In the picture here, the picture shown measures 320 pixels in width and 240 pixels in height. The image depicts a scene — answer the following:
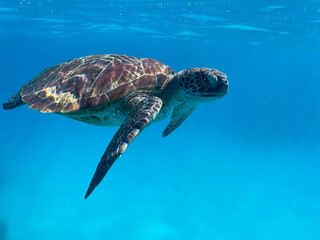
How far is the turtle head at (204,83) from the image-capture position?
12.6ft

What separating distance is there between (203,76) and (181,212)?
13.6m

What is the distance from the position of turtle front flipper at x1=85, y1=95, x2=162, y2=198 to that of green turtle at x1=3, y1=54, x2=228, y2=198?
0.02m

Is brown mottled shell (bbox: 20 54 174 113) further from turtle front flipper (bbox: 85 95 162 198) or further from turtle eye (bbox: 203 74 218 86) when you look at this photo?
turtle eye (bbox: 203 74 218 86)

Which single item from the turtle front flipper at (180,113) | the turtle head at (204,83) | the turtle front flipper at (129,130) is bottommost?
the turtle front flipper at (180,113)

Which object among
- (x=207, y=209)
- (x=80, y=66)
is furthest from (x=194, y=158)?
(x=80, y=66)

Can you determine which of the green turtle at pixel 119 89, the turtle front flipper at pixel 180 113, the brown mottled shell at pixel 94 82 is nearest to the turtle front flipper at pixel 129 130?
the green turtle at pixel 119 89

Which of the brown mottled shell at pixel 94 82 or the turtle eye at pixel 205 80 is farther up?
the turtle eye at pixel 205 80

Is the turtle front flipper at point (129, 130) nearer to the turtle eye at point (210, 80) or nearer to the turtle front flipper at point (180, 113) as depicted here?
the turtle eye at point (210, 80)

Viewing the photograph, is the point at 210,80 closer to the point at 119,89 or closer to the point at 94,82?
the point at 119,89

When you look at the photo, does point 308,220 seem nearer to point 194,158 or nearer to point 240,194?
point 240,194

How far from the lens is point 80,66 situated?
4.82 m

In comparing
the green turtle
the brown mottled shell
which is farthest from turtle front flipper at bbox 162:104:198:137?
the brown mottled shell

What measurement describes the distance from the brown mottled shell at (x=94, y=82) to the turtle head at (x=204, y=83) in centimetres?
62

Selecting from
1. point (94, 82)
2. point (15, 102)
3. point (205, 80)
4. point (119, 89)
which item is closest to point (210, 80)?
point (205, 80)
